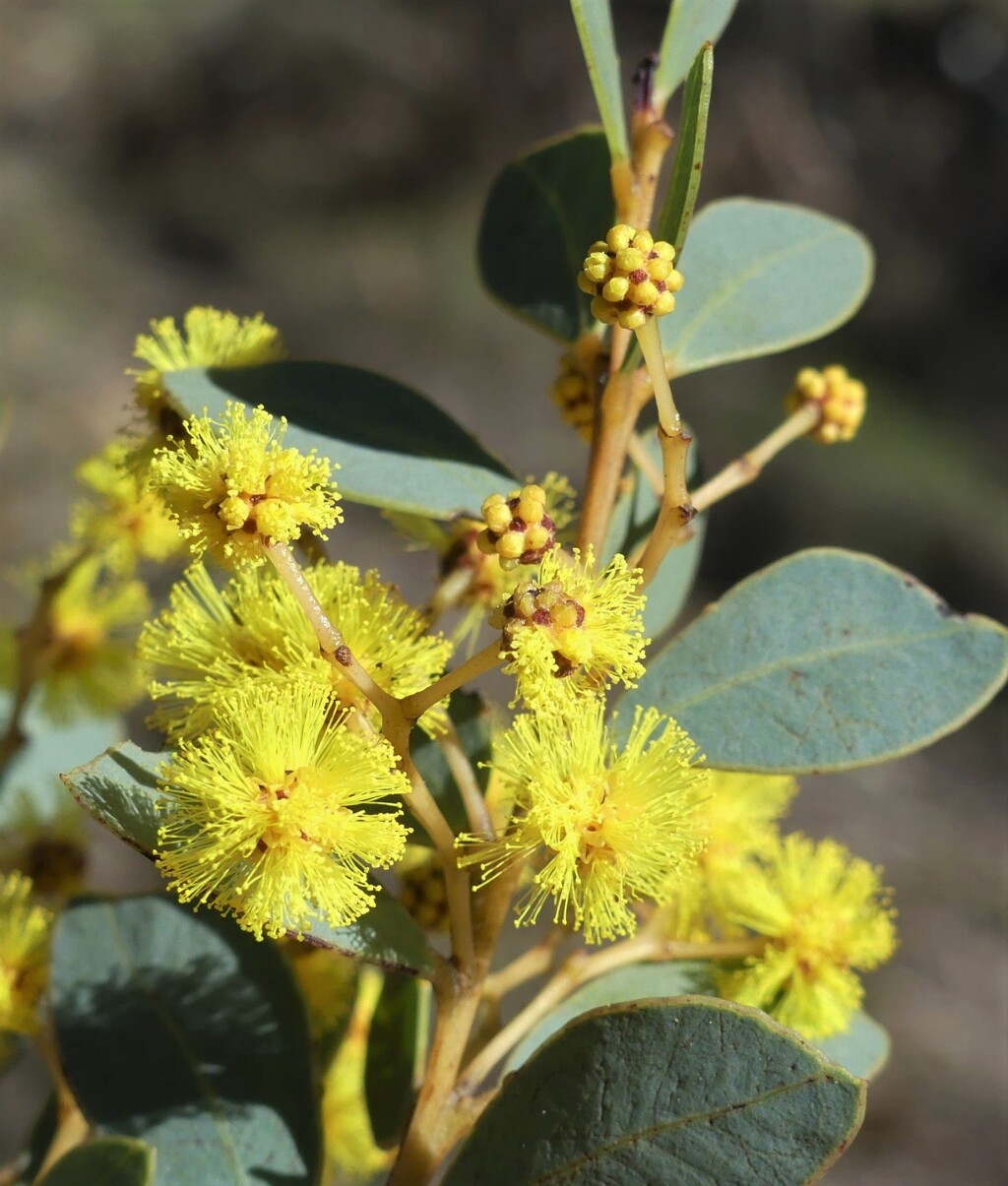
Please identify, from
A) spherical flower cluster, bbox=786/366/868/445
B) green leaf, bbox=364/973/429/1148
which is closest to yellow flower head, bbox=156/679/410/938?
green leaf, bbox=364/973/429/1148

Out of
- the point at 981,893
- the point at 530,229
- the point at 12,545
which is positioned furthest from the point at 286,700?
the point at 981,893

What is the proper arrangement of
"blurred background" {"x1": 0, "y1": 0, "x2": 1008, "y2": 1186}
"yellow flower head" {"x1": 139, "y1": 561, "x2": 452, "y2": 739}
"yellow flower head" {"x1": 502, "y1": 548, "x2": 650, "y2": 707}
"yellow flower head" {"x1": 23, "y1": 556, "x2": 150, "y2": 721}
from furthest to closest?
"blurred background" {"x1": 0, "y1": 0, "x2": 1008, "y2": 1186}
"yellow flower head" {"x1": 23, "y1": 556, "x2": 150, "y2": 721}
"yellow flower head" {"x1": 139, "y1": 561, "x2": 452, "y2": 739}
"yellow flower head" {"x1": 502, "y1": 548, "x2": 650, "y2": 707}

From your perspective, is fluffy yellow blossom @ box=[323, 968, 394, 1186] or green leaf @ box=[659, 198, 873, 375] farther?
fluffy yellow blossom @ box=[323, 968, 394, 1186]

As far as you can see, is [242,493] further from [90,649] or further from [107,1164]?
[90,649]

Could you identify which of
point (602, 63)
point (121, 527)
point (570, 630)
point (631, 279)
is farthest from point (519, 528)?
point (121, 527)

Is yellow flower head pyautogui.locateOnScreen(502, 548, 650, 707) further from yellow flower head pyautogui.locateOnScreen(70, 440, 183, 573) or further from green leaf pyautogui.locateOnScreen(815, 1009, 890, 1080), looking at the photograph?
yellow flower head pyautogui.locateOnScreen(70, 440, 183, 573)

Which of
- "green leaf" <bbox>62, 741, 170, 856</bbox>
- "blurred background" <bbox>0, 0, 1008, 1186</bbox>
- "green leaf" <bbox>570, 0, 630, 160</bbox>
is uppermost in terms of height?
"blurred background" <bbox>0, 0, 1008, 1186</bbox>
